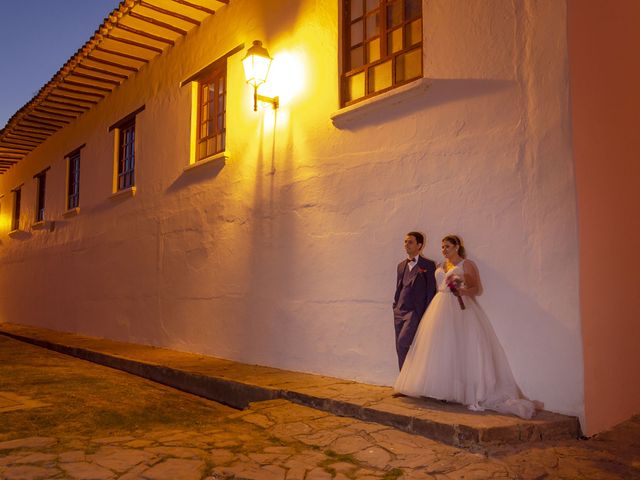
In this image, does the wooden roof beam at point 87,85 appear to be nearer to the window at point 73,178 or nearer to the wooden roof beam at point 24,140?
the window at point 73,178

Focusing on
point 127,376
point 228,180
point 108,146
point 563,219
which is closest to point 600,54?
point 563,219

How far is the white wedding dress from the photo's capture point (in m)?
4.57

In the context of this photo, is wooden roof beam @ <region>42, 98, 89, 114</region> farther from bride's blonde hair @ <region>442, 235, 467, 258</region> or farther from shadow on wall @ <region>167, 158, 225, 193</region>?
bride's blonde hair @ <region>442, 235, 467, 258</region>

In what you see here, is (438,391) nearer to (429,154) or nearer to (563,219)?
(563,219)

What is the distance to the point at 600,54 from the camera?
15.8 feet

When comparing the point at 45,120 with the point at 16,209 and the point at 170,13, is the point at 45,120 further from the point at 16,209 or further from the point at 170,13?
the point at 170,13

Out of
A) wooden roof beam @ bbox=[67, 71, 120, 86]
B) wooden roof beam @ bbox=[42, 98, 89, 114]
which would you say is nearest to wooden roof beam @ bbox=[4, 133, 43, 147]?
wooden roof beam @ bbox=[42, 98, 89, 114]

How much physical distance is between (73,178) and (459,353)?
1185cm

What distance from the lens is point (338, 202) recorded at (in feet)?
21.0

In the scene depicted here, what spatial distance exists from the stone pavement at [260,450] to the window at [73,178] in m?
8.93

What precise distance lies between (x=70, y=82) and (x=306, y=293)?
7.65m

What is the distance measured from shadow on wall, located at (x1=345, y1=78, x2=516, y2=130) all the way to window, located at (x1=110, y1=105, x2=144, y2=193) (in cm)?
654

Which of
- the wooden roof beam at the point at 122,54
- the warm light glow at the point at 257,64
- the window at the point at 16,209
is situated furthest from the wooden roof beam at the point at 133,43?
the window at the point at 16,209

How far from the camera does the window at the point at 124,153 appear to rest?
11266mm
